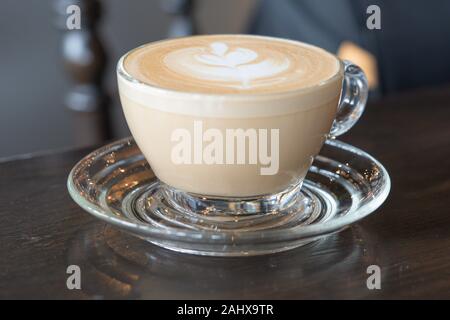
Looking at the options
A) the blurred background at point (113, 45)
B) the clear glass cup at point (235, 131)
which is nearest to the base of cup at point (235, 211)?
the clear glass cup at point (235, 131)

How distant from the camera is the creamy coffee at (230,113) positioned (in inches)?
16.1

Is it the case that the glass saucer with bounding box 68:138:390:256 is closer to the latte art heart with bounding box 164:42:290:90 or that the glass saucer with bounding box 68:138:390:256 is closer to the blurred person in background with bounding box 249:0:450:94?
the latte art heart with bounding box 164:42:290:90

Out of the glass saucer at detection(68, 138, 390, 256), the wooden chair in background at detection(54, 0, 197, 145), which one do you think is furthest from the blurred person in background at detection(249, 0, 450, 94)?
the glass saucer at detection(68, 138, 390, 256)

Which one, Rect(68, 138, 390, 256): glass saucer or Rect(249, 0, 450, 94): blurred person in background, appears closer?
Rect(68, 138, 390, 256): glass saucer

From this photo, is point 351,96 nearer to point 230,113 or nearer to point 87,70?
point 230,113

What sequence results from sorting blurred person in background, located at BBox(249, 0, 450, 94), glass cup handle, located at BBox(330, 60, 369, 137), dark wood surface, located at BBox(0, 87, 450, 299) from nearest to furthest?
dark wood surface, located at BBox(0, 87, 450, 299)
glass cup handle, located at BBox(330, 60, 369, 137)
blurred person in background, located at BBox(249, 0, 450, 94)

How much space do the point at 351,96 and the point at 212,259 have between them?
0.16 m

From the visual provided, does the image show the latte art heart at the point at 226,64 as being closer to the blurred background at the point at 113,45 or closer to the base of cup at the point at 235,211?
the base of cup at the point at 235,211

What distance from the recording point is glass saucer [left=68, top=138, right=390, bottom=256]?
0.39m

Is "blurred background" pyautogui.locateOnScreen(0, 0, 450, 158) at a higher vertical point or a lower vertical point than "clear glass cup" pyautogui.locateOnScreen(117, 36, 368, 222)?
lower

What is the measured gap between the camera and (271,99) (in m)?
0.41

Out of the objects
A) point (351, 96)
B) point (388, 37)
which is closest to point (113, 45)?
point (388, 37)

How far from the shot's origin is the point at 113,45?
160cm

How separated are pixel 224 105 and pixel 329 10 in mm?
700
